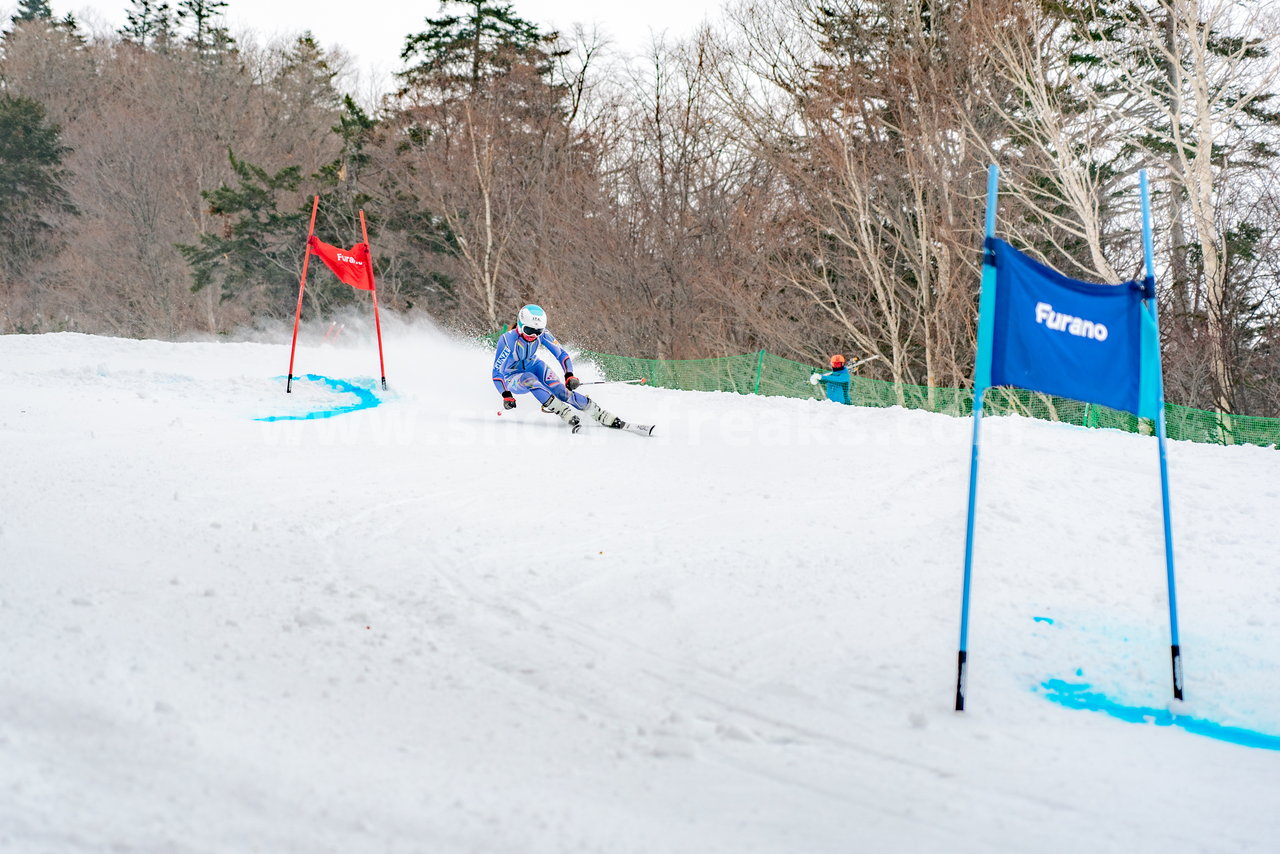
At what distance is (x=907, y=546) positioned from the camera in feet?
20.2

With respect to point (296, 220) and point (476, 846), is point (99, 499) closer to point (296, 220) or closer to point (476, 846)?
point (476, 846)

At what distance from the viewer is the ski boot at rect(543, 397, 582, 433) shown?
34.3 ft

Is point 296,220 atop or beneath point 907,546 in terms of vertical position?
atop

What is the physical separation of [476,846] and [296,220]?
97.9 feet

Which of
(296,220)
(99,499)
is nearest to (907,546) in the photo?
(99,499)

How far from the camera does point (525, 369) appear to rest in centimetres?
1117

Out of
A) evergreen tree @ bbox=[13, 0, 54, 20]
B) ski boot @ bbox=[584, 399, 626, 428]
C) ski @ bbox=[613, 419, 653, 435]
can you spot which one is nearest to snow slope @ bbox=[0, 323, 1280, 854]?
ski @ bbox=[613, 419, 653, 435]

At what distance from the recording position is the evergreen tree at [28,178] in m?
34.6

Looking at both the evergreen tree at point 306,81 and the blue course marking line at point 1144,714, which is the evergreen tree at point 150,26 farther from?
the blue course marking line at point 1144,714

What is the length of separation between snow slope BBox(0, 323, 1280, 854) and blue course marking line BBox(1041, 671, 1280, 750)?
4cm

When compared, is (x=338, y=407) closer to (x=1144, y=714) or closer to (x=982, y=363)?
(x=982, y=363)

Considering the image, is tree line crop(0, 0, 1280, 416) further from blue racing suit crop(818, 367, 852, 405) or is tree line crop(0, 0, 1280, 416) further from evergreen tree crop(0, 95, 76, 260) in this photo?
blue racing suit crop(818, 367, 852, 405)

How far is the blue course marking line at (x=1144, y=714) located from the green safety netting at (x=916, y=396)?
321 inches

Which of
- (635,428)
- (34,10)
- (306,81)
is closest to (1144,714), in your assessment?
(635,428)
